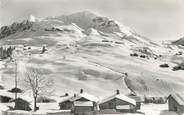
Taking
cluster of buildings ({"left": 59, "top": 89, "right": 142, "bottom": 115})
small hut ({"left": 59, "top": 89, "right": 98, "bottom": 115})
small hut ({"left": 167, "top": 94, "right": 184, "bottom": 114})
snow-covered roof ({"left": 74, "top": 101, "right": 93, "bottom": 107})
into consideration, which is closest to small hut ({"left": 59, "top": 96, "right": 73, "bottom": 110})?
small hut ({"left": 59, "top": 89, "right": 98, "bottom": 115})

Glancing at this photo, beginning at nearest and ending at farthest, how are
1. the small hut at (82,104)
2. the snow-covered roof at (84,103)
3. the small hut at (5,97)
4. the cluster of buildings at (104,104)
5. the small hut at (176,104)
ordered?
the small hut at (176,104)
the small hut at (82,104)
the snow-covered roof at (84,103)
the cluster of buildings at (104,104)
the small hut at (5,97)

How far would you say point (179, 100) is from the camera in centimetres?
6500

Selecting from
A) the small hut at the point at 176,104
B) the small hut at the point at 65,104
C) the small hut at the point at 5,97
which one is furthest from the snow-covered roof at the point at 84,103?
the small hut at the point at 5,97

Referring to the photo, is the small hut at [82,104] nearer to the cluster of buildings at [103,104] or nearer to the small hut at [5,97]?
the cluster of buildings at [103,104]

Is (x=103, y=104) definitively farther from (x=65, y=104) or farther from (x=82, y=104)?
(x=65, y=104)

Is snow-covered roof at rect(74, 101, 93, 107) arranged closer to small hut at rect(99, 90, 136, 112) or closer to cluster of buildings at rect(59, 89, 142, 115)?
cluster of buildings at rect(59, 89, 142, 115)

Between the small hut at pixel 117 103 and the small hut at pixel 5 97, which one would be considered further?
the small hut at pixel 5 97

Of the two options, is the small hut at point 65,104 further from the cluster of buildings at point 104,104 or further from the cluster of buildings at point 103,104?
the cluster of buildings at point 104,104

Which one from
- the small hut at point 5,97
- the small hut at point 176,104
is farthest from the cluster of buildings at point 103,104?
the small hut at point 5,97

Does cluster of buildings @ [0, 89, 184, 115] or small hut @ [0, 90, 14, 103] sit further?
small hut @ [0, 90, 14, 103]

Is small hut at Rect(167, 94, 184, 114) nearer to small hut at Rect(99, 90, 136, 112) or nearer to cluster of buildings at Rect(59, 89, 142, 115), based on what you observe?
cluster of buildings at Rect(59, 89, 142, 115)

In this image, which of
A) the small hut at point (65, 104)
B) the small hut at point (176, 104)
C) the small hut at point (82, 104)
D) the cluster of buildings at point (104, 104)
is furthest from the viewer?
the small hut at point (65, 104)

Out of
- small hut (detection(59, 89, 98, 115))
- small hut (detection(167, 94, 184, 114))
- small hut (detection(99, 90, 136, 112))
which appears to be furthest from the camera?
small hut (detection(99, 90, 136, 112))

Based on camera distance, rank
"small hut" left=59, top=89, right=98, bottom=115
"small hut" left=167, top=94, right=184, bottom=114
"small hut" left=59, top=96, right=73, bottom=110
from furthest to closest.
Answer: "small hut" left=59, top=96, right=73, bottom=110 < "small hut" left=59, top=89, right=98, bottom=115 < "small hut" left=167, top=94, right=184, bottom=114
